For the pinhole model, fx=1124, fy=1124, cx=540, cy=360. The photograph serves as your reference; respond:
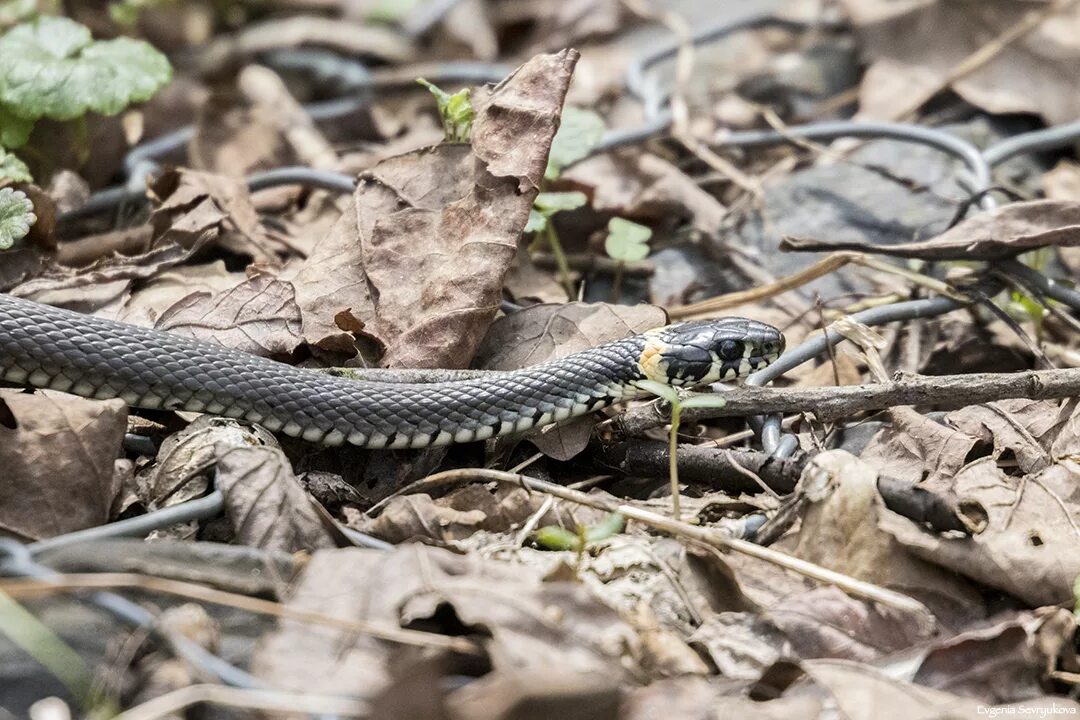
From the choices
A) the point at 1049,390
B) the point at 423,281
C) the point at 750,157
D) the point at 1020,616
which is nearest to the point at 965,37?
the point at 750,157

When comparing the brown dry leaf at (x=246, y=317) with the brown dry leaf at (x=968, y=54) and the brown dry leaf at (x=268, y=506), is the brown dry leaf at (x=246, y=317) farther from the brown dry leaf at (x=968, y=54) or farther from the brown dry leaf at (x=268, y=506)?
the brown dry leaf at (x=968, y=54)

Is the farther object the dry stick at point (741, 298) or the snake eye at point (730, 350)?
the dry stick at point (741, 298)

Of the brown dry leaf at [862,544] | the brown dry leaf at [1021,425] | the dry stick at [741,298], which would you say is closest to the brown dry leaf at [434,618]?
the brown dry leaf at [862,544]

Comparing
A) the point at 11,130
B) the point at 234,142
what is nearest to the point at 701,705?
the point at 11,130

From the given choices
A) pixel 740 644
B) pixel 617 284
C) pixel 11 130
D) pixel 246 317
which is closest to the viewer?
pixel 740 644

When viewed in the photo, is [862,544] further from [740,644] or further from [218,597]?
[218,597]

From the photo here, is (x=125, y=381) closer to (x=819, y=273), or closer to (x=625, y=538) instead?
(x=625, y=538)
